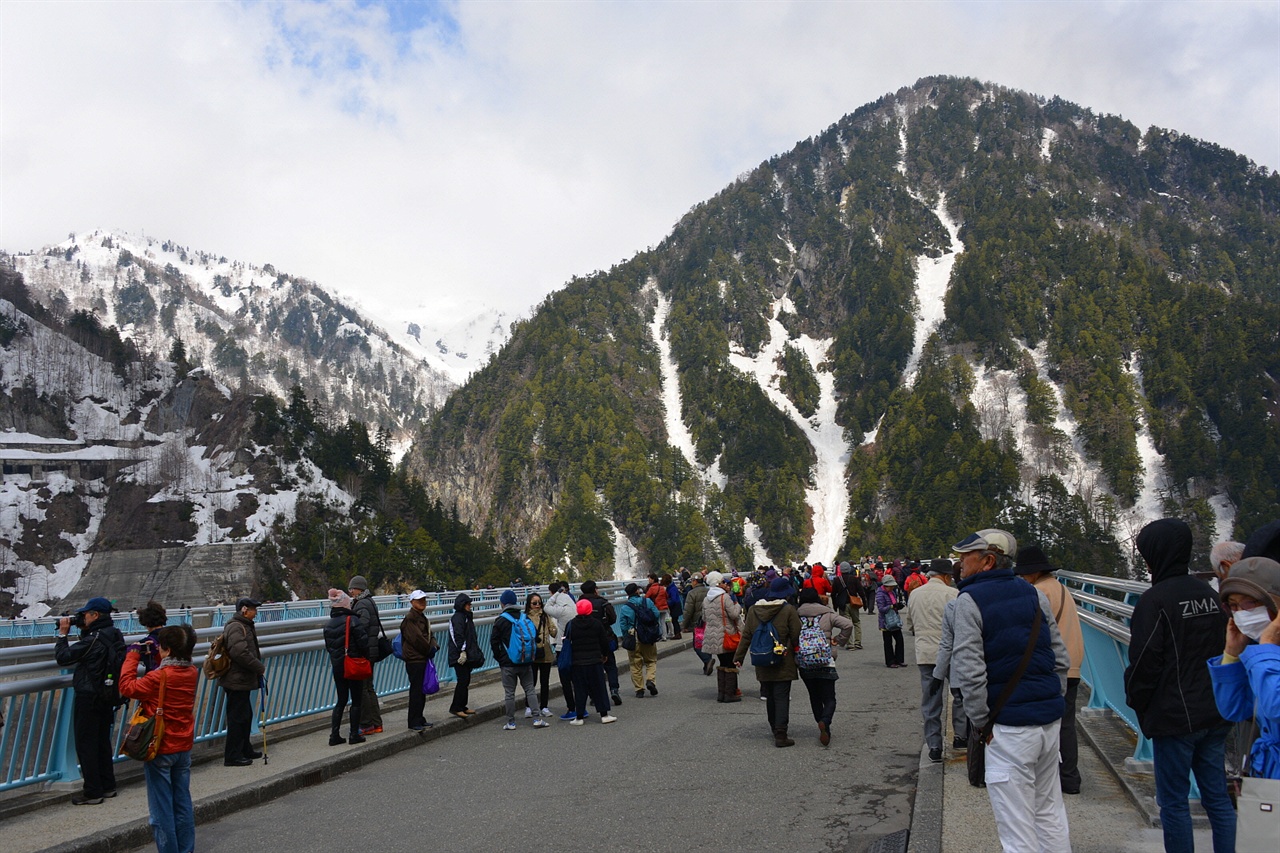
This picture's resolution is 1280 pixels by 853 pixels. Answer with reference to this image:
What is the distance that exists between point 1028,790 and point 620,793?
392 centimetres

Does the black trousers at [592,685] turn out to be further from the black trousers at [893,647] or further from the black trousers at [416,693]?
the black trousers at [893,647]

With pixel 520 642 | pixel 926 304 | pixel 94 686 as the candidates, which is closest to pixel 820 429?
pixel 926 304

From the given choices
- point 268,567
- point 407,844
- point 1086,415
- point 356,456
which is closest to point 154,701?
point 407,844

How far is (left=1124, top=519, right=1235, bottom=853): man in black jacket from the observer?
4.55 metres

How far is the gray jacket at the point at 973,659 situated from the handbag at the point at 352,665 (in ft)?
22.9

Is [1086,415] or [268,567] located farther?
[1086,415]

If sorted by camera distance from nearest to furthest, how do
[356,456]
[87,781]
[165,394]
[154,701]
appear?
[154,701]
[87,781]
[356,456]
[165,394]

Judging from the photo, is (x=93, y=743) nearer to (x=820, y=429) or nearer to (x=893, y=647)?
(x=893, y=647)

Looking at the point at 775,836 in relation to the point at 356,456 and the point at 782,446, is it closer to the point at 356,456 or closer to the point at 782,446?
the point at 356,456

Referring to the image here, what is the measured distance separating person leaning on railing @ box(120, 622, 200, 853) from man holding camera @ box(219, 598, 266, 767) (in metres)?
2.61

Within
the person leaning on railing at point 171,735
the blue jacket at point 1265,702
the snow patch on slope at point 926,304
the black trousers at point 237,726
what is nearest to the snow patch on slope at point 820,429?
the snow patch on slope at point 926,304

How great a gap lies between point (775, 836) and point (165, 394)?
115 meters

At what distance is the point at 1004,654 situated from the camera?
4.98 meters

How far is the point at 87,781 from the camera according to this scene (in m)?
7.62
